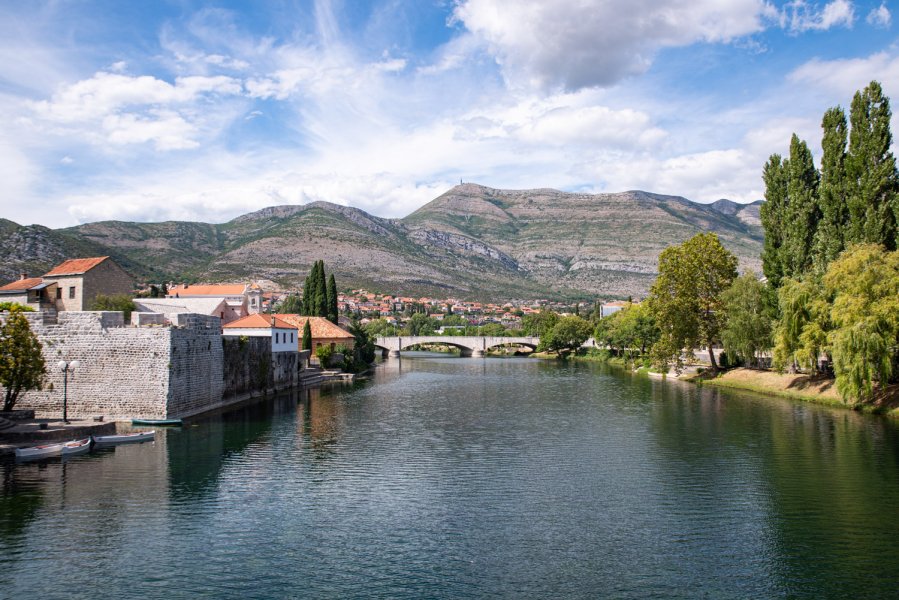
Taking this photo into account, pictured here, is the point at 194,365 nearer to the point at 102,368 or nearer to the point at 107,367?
the point at 107,367

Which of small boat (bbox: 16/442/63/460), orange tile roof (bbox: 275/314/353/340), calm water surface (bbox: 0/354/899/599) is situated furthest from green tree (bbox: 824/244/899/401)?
orange tile roof (bbox: 275/314/353/340)

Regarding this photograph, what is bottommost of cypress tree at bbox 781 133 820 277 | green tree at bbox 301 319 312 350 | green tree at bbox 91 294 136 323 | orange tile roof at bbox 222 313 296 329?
green tree at bbox 301 319 312 350

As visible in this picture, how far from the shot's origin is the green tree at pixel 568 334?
344 feet

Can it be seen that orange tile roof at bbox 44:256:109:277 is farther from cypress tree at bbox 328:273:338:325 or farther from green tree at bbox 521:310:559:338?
green tree at bbox 521:310:559:338

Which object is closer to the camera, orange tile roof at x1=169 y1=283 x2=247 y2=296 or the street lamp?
the street lamp

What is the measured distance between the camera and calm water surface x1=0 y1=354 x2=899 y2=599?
12781 millimetres

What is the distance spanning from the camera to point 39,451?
862 inches

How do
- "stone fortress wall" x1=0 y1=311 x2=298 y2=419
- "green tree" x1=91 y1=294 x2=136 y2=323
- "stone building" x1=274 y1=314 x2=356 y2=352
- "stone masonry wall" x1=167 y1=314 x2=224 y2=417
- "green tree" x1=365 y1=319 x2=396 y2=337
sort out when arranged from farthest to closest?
"green tree" x1=365 y1=319 x2=396 y2=337, "stone building" x1=274 y1=314 x2=356 y2=352, "green tree" x1=91 y1=294 x2=136 y2=323, "stone masonry wall" x1=167 y1=314 x2=224 y2=417, "stone fortress wall" x1=0 y1=311 x2=298 y2=419

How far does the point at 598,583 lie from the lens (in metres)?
12.7

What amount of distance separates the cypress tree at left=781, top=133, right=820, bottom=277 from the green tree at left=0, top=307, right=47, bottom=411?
149 feet

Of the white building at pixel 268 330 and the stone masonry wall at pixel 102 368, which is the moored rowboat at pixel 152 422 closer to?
the stone masonry wall at pixel 102 368

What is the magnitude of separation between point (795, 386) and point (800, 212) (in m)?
12.1

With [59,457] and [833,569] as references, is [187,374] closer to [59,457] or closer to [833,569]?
[59,457]

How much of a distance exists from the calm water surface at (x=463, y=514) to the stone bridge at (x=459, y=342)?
275ft
